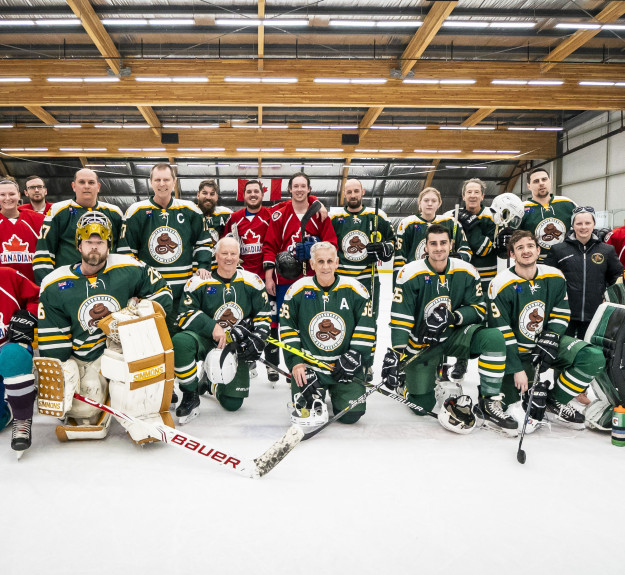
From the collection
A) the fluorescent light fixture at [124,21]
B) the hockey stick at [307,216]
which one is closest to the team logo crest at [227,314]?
the hockey stick at [307,216]

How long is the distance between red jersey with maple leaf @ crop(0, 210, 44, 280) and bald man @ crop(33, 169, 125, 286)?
1.21ft

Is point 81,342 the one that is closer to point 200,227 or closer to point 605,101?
point 200,227

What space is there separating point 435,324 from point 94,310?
178cm

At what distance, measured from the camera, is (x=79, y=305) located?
2.48m

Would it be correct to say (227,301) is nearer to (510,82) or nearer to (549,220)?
(549,220)

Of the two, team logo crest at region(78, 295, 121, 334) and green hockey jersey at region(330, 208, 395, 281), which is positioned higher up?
green hockey jersey at region(330, 208, 395, 281)

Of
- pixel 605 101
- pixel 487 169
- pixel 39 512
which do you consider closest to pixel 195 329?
pixel 39 512

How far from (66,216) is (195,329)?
1049 mm

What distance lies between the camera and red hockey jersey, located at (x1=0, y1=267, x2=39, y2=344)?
2602 millimetres

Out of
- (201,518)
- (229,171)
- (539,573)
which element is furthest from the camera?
(229,171)

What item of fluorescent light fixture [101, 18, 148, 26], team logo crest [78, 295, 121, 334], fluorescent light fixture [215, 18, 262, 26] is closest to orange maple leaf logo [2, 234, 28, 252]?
team logo crest [78, 295, 121, 334]

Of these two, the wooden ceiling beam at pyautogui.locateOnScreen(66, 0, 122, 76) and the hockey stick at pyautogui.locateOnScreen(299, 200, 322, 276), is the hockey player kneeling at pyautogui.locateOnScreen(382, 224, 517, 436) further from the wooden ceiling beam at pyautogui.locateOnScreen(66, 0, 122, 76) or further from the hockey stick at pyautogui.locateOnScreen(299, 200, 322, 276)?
the wooden ceiling beam at pyautogui.locateOnScreen(66, 0, 122, 76)

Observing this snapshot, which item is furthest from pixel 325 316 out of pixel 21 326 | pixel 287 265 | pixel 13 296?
pixel 13 296

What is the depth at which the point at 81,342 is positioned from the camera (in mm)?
2514
